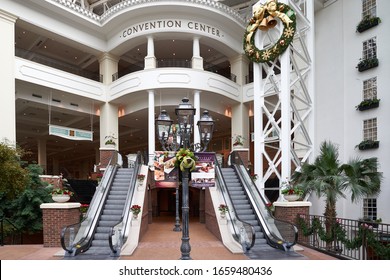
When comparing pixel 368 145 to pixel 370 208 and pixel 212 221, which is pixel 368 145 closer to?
pixel 370 208

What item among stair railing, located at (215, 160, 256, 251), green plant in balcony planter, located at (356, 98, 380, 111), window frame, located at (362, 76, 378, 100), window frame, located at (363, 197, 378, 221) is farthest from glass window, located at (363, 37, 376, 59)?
stair railing, located at (215, 160, 256, 251)

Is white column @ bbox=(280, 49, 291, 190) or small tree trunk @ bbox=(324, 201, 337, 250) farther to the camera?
white column @ bbox=(280, 49, 291, 190)

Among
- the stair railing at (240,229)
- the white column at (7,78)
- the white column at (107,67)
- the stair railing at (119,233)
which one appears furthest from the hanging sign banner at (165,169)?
the white column at (107,67)

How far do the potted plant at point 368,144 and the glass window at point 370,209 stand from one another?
2.38m

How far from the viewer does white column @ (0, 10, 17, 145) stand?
678 inches

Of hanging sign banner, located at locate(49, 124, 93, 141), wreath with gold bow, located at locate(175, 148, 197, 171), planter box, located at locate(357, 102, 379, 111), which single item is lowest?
wreath with gold bow, located at locate(175, 148, 197, 171)

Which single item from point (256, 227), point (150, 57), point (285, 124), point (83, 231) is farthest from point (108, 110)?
point (256, 227)

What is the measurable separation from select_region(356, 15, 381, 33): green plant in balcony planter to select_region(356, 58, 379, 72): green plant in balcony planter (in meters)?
1.53

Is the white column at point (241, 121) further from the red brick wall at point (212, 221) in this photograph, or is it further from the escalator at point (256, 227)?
the red brick wall at point (212, 221)

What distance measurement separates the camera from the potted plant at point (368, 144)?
50.2ft

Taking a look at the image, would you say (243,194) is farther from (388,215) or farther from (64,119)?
(64,119)

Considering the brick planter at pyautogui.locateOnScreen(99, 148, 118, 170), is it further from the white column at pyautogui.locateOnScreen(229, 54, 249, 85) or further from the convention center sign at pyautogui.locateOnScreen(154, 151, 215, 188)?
the white column at pyautogui.locateOnScreen(229, 54, 249, 85)

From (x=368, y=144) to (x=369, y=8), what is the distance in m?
6.69

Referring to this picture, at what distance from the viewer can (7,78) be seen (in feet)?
57.6
